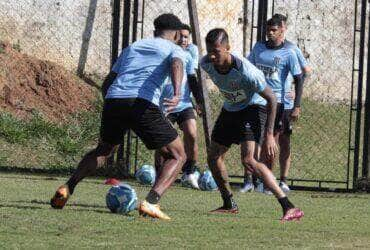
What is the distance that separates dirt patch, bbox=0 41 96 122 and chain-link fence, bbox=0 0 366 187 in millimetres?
367

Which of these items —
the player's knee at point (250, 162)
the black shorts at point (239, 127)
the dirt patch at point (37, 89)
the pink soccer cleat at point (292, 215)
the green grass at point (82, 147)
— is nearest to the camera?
the pink soccer cleat at point (292, 215)

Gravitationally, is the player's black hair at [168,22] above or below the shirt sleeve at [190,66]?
above

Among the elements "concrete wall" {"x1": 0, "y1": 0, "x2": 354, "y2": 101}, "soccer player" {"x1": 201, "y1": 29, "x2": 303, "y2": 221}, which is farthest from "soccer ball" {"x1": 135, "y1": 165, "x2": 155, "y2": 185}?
"concrete wall" {"x1": 0, "y1": 0, "x2": 354, "y2": 101}

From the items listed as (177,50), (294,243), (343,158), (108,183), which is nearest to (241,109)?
(177,50)

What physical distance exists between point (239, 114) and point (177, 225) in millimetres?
1964

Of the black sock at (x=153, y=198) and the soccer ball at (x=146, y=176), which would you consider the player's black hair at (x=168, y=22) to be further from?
the soccer ball at (x=146, y=176)

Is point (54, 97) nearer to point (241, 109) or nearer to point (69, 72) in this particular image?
point (69, 72)

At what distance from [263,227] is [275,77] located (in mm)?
4588

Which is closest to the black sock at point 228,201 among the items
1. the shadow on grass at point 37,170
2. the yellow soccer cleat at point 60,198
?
the yellow soccer cleat at point 60,198

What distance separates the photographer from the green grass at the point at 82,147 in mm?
17781

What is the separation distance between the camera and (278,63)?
48.1 ft

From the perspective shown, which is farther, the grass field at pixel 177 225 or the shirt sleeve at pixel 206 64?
the shirt sleeve at pixel 206 64

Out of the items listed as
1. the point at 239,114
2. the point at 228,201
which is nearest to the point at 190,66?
the point at 239,114

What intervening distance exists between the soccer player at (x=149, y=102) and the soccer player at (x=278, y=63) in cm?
382
